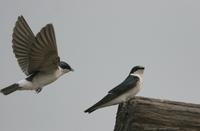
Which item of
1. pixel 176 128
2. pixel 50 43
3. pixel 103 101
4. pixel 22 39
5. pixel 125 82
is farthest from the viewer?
pixel 22 39

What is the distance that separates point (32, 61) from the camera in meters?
5.57

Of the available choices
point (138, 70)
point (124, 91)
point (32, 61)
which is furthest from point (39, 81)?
point (124, 91)

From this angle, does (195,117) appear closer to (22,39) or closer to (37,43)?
(37,43)

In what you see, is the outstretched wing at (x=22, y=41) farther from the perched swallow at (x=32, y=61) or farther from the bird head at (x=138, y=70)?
the bird head at (x=138, y=70)

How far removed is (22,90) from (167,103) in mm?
3530

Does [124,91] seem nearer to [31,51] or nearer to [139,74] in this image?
[139,74]

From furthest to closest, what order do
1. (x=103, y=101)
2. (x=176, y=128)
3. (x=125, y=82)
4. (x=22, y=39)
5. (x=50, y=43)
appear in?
(x=22, y=39) < (x=50, y=43) < (x=125, y=82) < (x=103, y=101) < (x=176, y=128)

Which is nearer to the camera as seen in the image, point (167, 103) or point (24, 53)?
point (167, 103)

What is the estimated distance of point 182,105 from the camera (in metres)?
2.21

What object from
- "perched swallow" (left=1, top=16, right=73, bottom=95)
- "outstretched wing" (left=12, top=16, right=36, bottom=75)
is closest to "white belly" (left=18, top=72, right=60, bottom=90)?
"perched swallow" (left=1, top=16, right=73, bottom=95)

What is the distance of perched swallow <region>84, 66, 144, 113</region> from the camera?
3.47 meters

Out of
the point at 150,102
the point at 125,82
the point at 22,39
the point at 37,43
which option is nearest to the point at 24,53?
the point at 22,39

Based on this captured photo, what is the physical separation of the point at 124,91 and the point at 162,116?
148cm

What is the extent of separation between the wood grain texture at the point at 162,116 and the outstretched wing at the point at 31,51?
2813 mm
